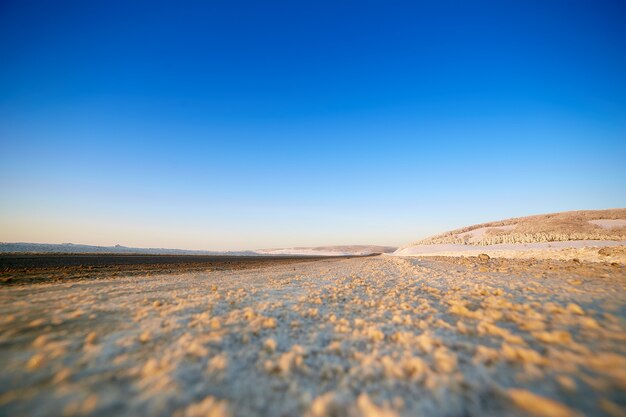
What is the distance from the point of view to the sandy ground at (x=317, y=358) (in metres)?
2.83

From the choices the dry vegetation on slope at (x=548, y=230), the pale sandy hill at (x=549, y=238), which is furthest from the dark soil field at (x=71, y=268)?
the dry vegetation on slope at (x=548, y=230)

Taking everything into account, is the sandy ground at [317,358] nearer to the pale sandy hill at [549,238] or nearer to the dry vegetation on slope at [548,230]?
the pale sandy hill at [549,238]

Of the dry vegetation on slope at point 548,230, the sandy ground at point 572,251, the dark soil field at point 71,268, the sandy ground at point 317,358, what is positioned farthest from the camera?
the dry vegetation on slope at point 548,230

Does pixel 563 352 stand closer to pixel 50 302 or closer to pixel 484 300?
pixel 484 300

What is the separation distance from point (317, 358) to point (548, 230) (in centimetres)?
4460

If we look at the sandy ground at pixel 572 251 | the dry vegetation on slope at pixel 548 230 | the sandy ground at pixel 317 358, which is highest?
the dry vegetation on slope at pixel 548 230

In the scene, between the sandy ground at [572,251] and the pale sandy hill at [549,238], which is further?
the pale sandy hill at [549,238]

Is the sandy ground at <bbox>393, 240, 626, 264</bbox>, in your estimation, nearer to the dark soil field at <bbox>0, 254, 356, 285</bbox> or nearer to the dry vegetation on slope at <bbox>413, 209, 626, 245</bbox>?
the dry vegetation on slope at <bbox>413, 209, 626, 245</bbox>

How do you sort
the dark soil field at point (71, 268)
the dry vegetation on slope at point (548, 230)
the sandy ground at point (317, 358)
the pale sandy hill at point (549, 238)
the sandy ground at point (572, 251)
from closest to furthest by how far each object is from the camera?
the sandy ground at point (317, 358) < the dark soil field at point (71, 268) < the sandy ground at point (572, 251) < the pale sandy hill at point (549, 238) < the dry vegetation on slope at point (548, 230)

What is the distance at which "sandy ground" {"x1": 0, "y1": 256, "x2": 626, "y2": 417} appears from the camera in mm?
2830

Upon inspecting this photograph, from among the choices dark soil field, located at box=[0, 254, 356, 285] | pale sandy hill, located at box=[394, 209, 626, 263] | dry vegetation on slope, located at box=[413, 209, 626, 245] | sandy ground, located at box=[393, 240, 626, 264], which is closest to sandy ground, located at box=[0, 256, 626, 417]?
dark soil field, located at box=[0, 254, 356, 285]

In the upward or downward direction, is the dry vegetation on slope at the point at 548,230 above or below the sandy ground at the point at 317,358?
above

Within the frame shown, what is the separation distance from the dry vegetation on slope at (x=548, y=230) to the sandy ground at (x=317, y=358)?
30992mm

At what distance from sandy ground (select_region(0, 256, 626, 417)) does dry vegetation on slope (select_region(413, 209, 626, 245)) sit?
1220 inches
